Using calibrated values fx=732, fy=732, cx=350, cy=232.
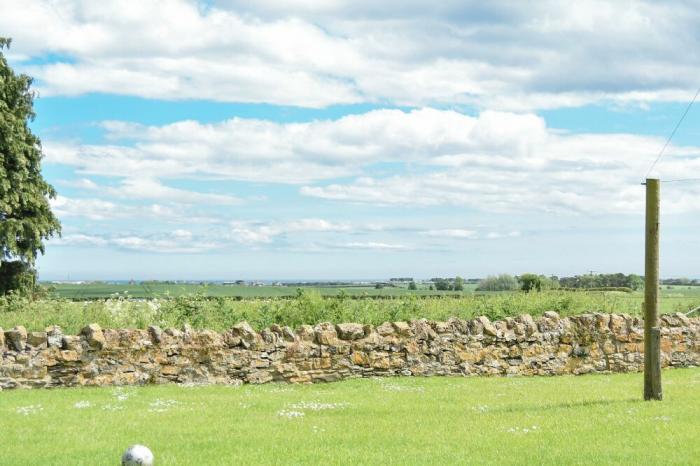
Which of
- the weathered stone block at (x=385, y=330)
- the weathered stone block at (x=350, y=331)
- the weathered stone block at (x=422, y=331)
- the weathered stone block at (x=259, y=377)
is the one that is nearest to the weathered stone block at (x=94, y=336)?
the weathered stone block at (x=259, y=377)

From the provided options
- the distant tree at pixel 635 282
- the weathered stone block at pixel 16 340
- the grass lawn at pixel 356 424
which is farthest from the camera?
the distant tree at pixel 635 282

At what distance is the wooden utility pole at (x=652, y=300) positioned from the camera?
13414mm

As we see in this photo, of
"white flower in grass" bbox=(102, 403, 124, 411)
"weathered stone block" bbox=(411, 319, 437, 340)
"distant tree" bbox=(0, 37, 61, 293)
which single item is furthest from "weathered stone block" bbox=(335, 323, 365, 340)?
"distant tree" bbox=(0, 37, 61, 293)

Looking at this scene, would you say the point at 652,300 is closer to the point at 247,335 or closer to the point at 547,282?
the point at 247,335

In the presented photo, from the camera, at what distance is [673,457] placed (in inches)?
358

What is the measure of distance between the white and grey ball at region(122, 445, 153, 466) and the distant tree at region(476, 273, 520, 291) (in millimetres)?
21101

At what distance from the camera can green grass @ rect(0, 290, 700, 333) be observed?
17.3m

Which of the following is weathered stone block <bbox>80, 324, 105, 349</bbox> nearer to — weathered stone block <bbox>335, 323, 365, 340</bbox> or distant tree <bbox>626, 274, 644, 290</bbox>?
weathered stone block <bbox>335, 323, 365, 340</bbox>

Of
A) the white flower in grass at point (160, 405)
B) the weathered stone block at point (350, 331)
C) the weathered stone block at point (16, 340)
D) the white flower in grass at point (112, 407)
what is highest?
the weathered stone block at point (350, 331)

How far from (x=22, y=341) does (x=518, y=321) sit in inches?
462

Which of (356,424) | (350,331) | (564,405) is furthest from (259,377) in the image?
(564,405)

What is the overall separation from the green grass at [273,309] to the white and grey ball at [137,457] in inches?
377

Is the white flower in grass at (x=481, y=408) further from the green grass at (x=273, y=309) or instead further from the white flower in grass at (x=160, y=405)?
the green grass at (x=273, y=309)

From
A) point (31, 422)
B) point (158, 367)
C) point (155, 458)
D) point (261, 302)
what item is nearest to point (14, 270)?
point (261, 302)
